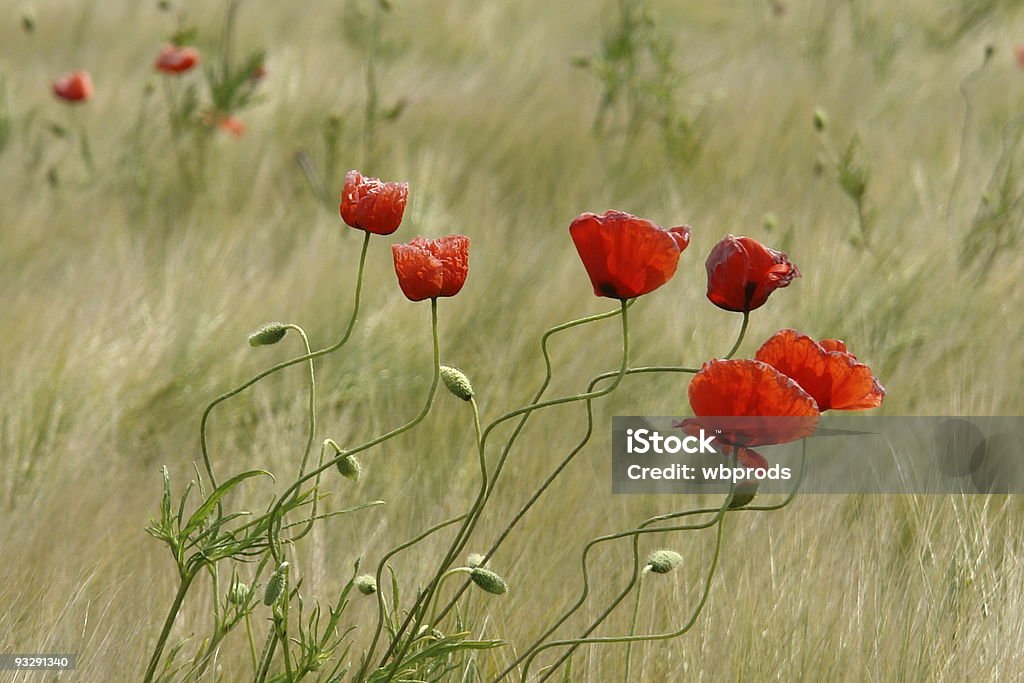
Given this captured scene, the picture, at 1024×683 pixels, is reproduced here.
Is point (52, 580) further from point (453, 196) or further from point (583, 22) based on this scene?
point (583, 22)

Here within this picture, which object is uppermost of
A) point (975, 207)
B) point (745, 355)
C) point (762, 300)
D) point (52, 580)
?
point (975, 207)

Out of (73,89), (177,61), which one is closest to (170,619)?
(177,61)

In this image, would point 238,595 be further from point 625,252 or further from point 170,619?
point 625,252

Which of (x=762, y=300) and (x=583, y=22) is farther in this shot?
(x=583, y=22)

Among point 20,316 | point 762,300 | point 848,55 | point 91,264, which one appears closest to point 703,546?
point 762,300

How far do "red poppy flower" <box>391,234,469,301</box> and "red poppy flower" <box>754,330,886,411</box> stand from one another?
269mm

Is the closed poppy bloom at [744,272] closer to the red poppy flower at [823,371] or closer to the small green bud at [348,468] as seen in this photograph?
the red poppy flower at [823,371]

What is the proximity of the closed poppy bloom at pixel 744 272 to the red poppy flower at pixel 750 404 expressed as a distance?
0.09 meters

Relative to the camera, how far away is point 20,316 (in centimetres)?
209

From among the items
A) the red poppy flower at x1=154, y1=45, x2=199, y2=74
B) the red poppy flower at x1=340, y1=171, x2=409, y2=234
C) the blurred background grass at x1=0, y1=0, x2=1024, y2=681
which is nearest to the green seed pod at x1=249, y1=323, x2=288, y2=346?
the red poppy flower at x1=340, y1=171, x2=409, y2=234

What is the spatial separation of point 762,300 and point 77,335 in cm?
133

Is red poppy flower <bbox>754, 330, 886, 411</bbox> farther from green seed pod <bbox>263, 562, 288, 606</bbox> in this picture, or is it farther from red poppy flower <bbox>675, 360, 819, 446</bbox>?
green seed pod <bbox>263, 562, 288, 606</bbox>

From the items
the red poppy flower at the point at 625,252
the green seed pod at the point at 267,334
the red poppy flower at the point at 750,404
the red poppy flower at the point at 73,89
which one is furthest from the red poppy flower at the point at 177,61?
the red poppy flower at the point at 750,404

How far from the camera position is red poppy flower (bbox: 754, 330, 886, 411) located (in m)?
0.98
